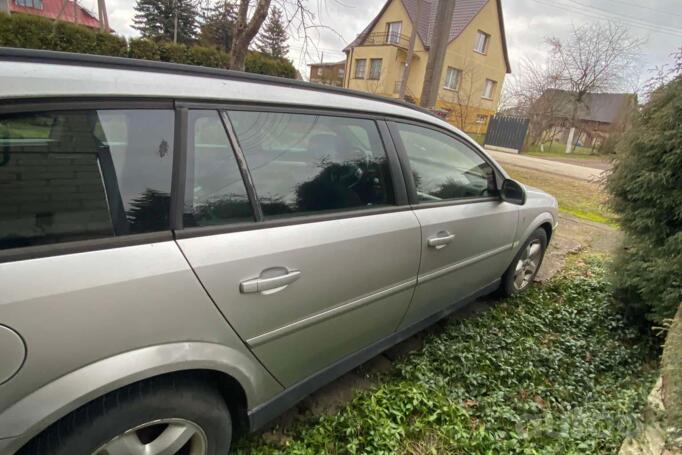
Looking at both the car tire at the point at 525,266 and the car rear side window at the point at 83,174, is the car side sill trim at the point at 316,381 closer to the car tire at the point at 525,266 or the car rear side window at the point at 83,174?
the car rear side window at the point at 83,174

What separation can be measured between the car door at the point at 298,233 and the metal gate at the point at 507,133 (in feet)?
77.3

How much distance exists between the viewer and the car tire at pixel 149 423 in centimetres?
116

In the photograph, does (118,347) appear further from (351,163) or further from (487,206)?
(487,206)

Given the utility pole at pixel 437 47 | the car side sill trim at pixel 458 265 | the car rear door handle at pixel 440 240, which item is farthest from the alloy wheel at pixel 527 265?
the utility pole at pixel 437 47

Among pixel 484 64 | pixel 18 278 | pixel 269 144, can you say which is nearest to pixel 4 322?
pixel 18 278

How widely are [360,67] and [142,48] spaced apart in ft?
59.9

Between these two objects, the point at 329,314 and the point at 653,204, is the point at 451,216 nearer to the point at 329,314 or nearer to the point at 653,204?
the point at 329,314

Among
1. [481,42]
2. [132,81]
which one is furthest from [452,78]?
[132,81]

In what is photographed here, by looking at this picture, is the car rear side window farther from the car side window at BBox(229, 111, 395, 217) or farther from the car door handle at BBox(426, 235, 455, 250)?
the car door handle at BBox(426, 235, 455, 250)

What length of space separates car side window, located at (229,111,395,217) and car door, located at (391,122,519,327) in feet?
0.79

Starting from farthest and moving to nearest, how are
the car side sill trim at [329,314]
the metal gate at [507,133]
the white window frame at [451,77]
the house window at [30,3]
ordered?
1. the house window at [30,3]
2. the white window frame at [451,77]
3. the metal gate at [507,133]
4. the car side sill trim at [329,314]

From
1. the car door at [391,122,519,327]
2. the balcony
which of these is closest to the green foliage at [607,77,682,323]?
the car door at [391,122,519,327]

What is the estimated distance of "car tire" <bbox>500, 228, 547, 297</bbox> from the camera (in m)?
3.46

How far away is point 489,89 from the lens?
30891 millimetres
